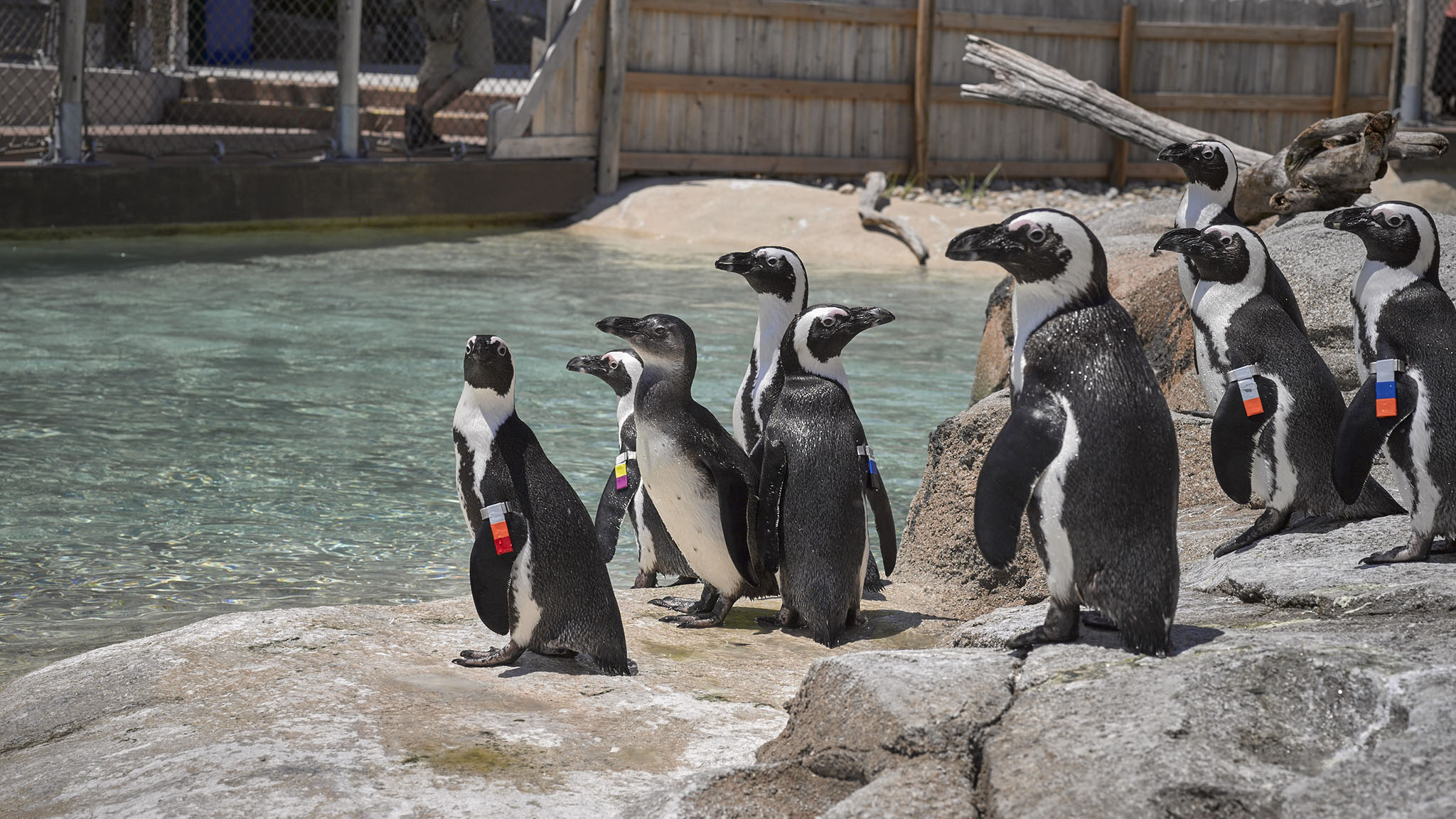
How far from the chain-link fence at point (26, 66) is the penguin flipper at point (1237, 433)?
10.2 meters

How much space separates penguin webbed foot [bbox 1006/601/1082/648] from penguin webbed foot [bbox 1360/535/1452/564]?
87 centimetres

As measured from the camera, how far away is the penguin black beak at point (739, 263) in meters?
4.42

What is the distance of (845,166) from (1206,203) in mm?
9412

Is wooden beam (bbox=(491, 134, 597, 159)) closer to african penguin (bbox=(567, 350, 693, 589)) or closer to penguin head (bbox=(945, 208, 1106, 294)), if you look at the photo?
african penguin (bbox=(567, 350, 693, 589))

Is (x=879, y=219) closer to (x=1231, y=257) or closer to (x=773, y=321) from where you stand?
(x=773, y=321)

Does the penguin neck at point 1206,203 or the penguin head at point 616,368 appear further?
the penguin neck at point 1206,203

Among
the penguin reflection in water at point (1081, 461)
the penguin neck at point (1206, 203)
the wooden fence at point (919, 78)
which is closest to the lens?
the penguin reflection in water at point (1081, 461)

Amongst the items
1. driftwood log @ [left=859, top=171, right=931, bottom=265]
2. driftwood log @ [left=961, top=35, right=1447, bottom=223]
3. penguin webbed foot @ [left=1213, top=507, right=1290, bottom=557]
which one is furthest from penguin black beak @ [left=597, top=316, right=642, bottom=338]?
driftwood log @ [left=859, top=171, right=931, bottom=265]

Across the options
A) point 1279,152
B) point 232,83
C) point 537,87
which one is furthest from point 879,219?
point 232,83

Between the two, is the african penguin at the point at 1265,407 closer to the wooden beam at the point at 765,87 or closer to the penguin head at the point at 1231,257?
the penguin head at the point at 1231,257

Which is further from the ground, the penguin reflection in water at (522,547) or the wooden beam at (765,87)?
the wooden beam at (765,87)

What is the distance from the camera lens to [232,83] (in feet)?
46.2

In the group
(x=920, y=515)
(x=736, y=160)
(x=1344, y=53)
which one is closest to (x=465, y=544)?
(x=920, y=515)

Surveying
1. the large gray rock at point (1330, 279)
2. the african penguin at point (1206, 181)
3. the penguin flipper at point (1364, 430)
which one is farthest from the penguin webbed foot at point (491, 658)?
the large gray rock at point (1330, 279)
